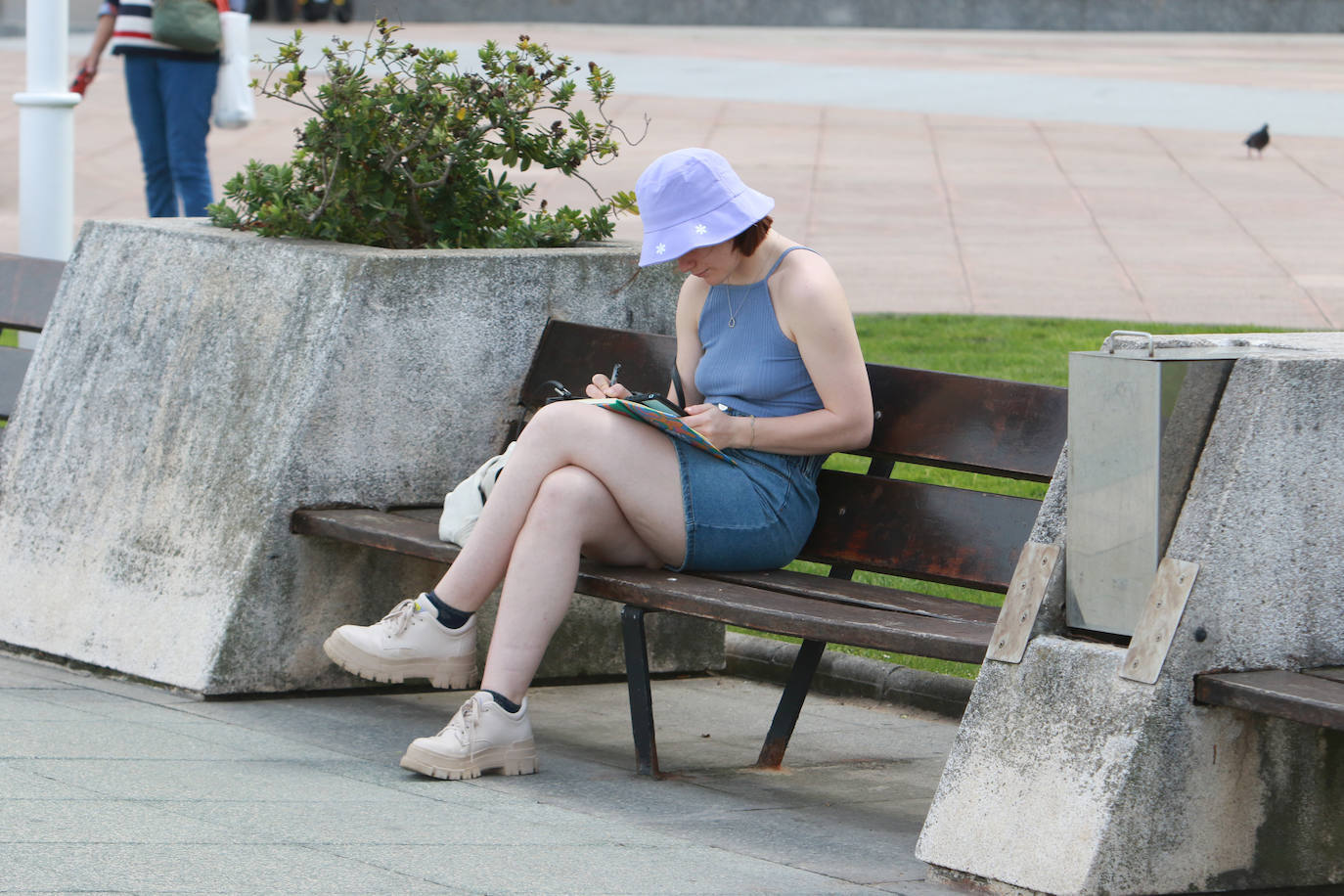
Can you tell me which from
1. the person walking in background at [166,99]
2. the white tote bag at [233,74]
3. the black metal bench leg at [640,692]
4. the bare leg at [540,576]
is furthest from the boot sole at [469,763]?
the person walking in background at [166,99]

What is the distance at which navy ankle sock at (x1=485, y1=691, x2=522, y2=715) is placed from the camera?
3.97m

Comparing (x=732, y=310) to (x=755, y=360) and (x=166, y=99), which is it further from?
(x=166, y=99)

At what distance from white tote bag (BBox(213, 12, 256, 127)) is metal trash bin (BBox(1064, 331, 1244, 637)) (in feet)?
17.5

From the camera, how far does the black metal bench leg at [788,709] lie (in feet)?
14.0

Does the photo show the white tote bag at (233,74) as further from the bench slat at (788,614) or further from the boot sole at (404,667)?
the bench slat at (788,614)

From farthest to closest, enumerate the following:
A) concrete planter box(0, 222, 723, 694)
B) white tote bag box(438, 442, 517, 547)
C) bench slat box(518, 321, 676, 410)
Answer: bench slat box(518, 321, 676, 410) < concrete planter box(0, 222, 723, 694) < white tote bag box(438, 442, 517, 547)

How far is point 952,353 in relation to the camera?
27.2ft

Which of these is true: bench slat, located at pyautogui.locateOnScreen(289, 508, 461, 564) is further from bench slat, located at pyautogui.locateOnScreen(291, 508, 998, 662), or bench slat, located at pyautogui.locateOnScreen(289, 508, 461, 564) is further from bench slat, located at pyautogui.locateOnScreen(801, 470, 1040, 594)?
bench slat, located at pyautogui.locateOnScreen(801, 470, 1040, 594)

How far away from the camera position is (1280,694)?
3080 mm

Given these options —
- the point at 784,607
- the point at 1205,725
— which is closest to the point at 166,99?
the point at 784,607

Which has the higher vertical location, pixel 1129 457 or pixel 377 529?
pixel 1129 457

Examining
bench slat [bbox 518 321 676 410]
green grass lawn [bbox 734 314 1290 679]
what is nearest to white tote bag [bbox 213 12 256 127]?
green grass lawn [bbox 734 314 1290 679]

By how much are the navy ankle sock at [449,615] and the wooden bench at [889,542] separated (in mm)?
165

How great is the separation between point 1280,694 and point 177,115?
21.6 ft
